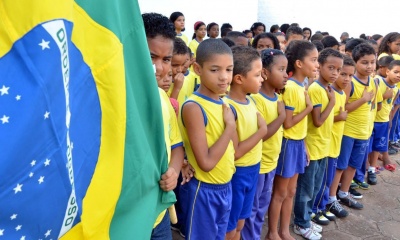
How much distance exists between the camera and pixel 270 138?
2518 millimetres

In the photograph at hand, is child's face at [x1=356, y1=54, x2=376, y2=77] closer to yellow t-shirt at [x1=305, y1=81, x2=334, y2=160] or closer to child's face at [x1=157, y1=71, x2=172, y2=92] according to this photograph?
yellow t-shirt at [x1=305, y1=81, x2=334, y2=160]

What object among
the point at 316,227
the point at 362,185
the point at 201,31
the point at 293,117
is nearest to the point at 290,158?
the point at 293,117

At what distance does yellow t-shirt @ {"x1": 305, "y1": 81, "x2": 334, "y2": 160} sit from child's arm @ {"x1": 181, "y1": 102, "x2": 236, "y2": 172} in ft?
4.23

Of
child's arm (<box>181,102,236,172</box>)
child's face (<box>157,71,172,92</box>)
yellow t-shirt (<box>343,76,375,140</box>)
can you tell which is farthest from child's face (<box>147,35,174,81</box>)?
yellow t-shirt (<box>343,76,375,140</box>)

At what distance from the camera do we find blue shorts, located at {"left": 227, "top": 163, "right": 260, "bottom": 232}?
7.30 ft

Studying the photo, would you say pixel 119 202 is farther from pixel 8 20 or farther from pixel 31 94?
pixel 8 20

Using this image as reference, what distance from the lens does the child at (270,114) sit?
2.49m

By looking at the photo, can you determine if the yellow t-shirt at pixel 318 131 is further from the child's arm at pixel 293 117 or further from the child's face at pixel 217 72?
the child's face at pixel 217 72

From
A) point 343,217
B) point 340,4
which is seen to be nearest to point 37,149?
point 343,217

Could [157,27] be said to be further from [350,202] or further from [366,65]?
[350,202]

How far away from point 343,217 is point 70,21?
11.1 ft

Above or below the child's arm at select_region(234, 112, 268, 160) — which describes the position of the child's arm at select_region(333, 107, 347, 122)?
below

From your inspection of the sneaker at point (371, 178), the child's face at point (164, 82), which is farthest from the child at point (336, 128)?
the child's face at point (164, 82)

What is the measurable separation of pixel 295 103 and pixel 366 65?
1317 millimetres
